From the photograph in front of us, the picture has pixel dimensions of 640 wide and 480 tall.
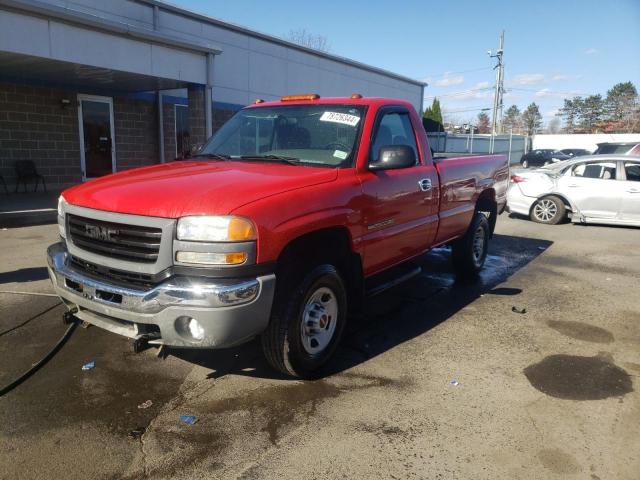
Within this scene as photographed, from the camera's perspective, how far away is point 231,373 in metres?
3.73

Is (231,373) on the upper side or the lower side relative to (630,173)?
lower

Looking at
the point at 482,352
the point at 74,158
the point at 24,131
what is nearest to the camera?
the point at 482,352

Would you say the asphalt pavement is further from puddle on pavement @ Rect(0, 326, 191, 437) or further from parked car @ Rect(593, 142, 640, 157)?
parked car @ Rect(593, 142, 640, 157)

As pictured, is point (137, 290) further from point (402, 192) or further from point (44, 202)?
point (44, 202)

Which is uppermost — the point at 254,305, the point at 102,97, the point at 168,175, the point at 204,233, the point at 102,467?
the point at 102,97

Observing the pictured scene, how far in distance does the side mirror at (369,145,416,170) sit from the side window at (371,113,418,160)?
0.66ft

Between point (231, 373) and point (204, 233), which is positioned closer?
point (204, 233)

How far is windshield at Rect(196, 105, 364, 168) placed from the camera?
411 centimetres

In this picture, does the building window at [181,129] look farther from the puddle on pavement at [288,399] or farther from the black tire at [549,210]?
the puddle on pavement at [288,399]

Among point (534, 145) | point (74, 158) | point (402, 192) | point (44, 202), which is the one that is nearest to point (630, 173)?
point (402, 192)

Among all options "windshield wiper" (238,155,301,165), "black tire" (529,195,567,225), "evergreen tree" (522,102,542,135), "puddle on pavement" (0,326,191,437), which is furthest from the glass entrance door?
"evergreen tree" (522,102,542,135)

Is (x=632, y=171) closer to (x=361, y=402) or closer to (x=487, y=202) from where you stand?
(x=487, y=202)

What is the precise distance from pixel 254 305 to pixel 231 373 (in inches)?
39.2

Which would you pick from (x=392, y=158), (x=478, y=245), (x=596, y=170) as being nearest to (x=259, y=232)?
(x=392, y=158)
